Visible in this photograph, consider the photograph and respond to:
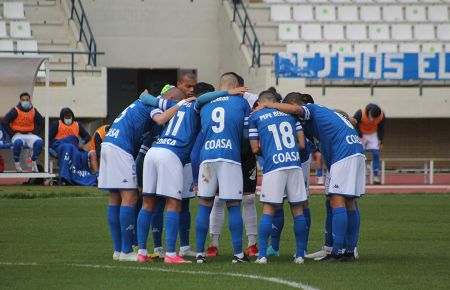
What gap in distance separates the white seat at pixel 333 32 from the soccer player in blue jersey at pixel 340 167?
20.1 m

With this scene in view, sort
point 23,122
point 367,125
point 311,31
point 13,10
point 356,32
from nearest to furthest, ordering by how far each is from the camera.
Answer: point 23,122 < point 367,125 < point 13,10 < point 311,31 < point 356,32

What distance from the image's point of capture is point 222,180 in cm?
1198

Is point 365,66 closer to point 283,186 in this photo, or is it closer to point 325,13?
point 325,13

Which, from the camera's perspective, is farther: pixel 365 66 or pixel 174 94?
pixel 365 66

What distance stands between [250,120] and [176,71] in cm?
2181

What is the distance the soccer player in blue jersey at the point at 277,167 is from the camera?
471 inches

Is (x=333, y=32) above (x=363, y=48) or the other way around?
above

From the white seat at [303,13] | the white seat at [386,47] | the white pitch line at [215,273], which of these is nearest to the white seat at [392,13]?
the white seat at [386,47]

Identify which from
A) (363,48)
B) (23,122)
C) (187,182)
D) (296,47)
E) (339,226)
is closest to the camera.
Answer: (339,226)

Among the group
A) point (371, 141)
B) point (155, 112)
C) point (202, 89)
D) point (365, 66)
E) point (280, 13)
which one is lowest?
point (371, 141)

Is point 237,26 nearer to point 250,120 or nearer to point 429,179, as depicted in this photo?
point 429,179

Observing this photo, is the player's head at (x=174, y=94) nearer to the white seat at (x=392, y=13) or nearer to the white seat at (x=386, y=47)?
the white seat at (x=386, y=47)

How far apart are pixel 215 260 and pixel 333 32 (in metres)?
20.8

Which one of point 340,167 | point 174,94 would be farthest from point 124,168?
point 340,167
